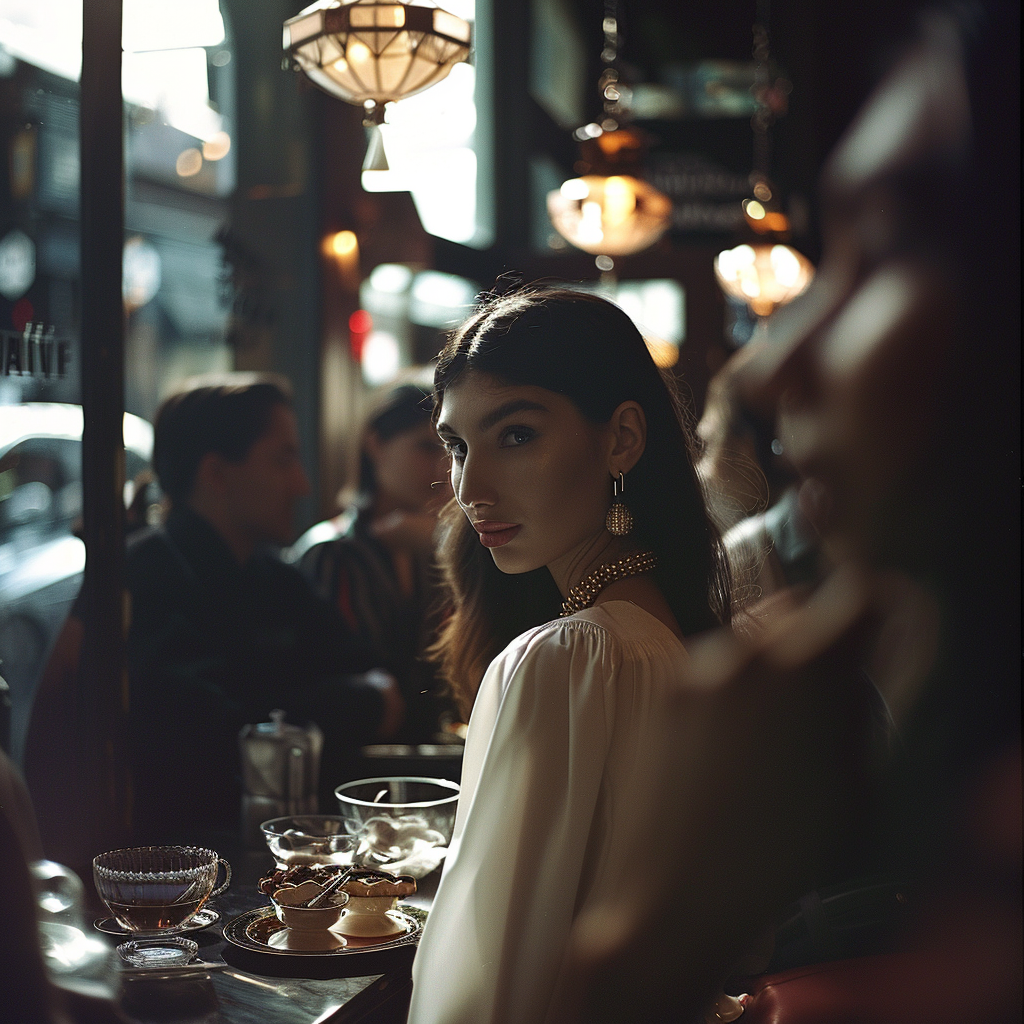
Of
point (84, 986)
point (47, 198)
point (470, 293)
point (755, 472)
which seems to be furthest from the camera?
point (470, 293)

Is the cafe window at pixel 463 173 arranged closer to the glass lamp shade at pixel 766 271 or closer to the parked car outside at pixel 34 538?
the parked car outside at pixel 34 538

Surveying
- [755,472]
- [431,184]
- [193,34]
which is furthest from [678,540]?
[431,184]

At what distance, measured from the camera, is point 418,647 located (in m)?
3.56

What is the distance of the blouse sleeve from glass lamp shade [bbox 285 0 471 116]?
4.38 feet

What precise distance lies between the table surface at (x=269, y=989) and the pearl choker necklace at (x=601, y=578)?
571 millimetres

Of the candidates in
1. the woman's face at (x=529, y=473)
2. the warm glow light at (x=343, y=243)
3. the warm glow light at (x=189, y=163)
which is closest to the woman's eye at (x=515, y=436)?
the woman's face at (x=529, y=473)

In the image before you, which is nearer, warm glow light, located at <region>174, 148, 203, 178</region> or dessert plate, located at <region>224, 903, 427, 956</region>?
dessert plate, located at <region>224, 903, 427, 956</region>

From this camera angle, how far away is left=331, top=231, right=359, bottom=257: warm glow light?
15.1 ft

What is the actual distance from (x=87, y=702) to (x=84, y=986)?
4.19 feet

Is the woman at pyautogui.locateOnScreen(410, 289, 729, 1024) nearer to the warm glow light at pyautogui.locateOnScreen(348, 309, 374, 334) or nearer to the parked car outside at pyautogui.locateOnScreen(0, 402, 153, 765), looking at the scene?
the parked car outside at pyautogui.locateOnScreen(0, 402, 153, 765)

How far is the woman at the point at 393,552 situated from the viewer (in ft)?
11.6

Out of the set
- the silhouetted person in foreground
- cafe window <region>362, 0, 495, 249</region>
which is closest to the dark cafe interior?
the silhouetted person in foreground

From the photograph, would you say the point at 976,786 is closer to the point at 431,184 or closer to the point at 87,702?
the point at 87,702

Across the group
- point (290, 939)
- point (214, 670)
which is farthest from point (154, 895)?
point (214, 670)
